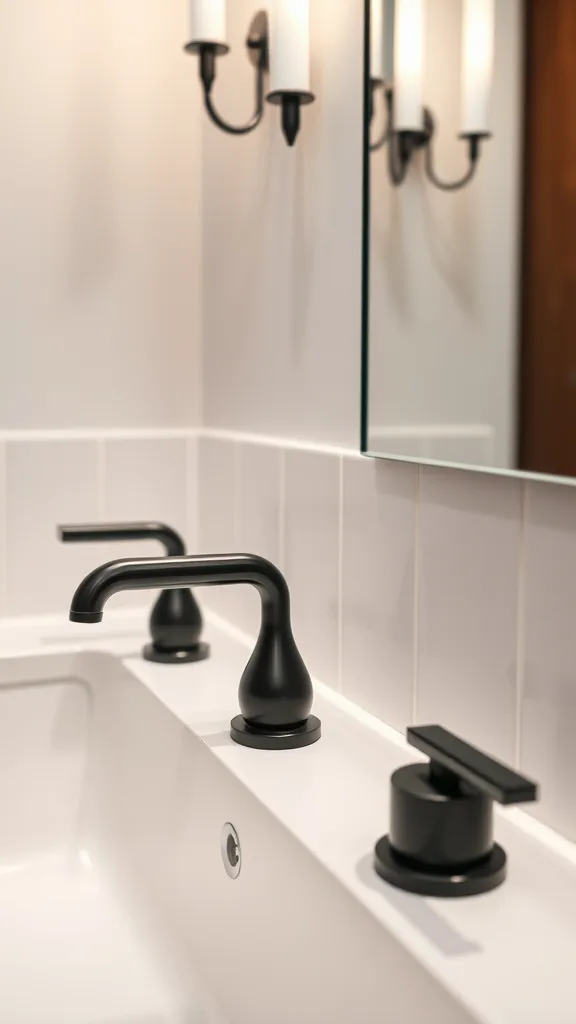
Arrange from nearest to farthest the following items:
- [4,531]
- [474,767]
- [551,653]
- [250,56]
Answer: [474,767] < [551,653] < [250,56] < [4,531]

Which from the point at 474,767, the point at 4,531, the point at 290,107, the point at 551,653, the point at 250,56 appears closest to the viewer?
the point at 474,767

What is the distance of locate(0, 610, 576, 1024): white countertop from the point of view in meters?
0.47

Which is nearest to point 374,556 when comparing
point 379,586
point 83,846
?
point 379,586

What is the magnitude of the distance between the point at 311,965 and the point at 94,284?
84 cm

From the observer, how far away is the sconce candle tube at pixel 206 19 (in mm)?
1007

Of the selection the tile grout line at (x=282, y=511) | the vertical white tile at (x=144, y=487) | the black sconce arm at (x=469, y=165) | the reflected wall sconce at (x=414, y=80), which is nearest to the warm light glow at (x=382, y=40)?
the reflected wall sconce at (x=414, y=80)

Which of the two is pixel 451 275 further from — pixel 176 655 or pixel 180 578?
pixel 176 655

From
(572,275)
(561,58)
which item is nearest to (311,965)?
(572,275)

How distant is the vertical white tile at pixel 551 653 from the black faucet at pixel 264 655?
0.63ft

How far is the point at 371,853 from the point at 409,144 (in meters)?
0.50

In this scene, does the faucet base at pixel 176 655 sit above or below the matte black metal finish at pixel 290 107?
below

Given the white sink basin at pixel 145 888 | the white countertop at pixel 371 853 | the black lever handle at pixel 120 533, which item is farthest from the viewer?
the black lever handle at pixel 120 533

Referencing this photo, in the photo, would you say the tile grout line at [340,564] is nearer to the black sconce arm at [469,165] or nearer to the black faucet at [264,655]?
the black faucet at [264,655]

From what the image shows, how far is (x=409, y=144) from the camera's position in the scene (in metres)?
0.77
